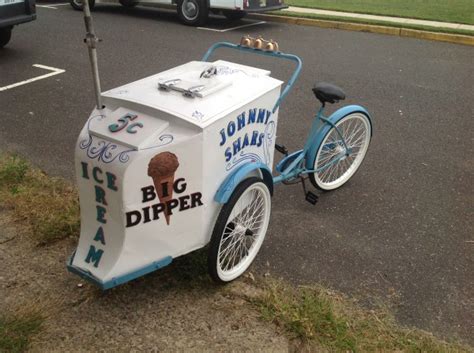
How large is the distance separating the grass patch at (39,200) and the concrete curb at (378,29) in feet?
24.7

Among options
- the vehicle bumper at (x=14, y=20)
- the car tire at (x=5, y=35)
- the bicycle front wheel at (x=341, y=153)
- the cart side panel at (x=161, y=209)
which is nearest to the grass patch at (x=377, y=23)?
the vehicle bumper at (x=14, y=20)

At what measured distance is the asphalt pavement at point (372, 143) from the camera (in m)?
2.99

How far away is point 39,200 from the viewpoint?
3.37 m

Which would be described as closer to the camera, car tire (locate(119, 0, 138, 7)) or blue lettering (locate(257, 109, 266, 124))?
blue lettering (locate(257, 109, 266, 124))

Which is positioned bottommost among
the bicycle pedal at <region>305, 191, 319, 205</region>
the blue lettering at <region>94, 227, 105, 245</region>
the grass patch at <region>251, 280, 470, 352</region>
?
the grass patch at <region>251, 280, 470, 352</region>

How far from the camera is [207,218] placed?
249 centimetres

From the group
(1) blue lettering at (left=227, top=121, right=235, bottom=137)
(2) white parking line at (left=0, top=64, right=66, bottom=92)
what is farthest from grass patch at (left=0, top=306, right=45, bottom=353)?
(2) white parking line at (left=0, top=64, right=66, bottom=92)

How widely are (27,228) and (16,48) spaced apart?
18.4 feet

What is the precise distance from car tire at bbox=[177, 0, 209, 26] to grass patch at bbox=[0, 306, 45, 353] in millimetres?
8160

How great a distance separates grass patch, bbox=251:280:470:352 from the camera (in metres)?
2.39

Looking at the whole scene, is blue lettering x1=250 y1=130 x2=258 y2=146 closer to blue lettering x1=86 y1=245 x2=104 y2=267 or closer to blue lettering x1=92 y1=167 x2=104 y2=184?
blue lettering x1=92 y1=167 x2=104 y2=184

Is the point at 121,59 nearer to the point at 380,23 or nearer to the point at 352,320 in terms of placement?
the point at 380,23

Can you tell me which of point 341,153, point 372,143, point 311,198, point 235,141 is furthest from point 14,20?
point 235,141

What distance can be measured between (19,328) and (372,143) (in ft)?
11.7
